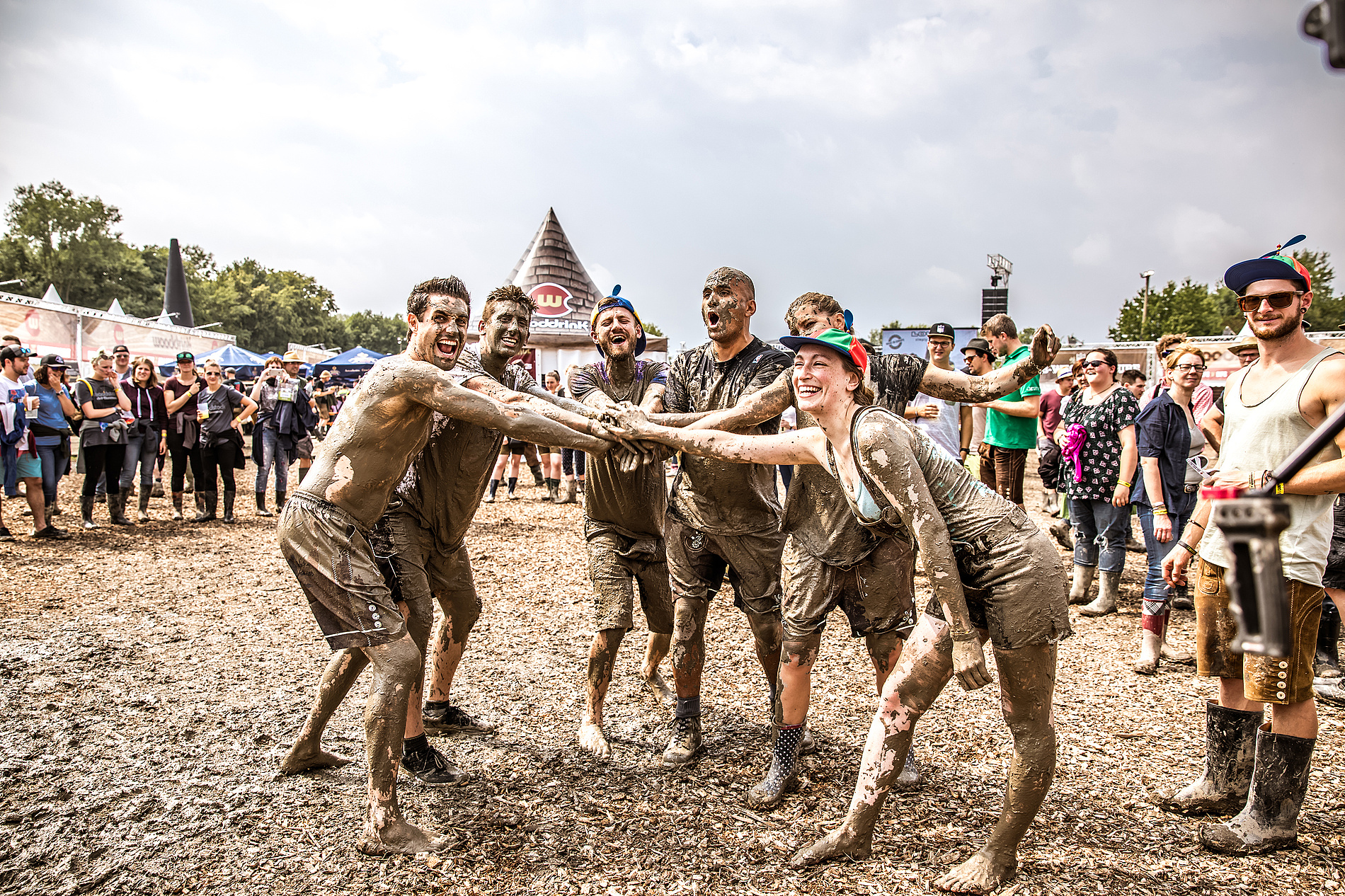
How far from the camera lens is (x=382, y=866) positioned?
2832 millimetres

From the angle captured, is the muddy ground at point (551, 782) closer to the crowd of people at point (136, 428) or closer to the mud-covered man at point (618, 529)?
the mud-covered man at point (618, 529)

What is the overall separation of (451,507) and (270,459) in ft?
30.8

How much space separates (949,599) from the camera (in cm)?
248

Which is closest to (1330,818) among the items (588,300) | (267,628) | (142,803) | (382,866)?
(382,866)

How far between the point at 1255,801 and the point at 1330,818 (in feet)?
1.67

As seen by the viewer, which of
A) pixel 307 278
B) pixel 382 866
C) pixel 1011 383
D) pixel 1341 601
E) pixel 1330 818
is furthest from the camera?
pixel 307 278

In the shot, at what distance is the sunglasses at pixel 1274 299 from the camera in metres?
2.93

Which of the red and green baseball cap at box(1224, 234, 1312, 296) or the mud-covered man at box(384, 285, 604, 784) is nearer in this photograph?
the red and green baseball cap at box(1224, 234, 1312, 296)

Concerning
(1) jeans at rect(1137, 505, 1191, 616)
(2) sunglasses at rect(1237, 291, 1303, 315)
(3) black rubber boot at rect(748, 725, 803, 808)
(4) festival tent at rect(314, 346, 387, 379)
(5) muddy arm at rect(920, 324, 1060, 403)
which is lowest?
(3) black rubber boot at rect(748, 725, 803, 808)

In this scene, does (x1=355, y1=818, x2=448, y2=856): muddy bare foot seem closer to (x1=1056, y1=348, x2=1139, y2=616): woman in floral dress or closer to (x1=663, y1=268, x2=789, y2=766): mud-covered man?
(x1=663, y1=268, x2=789, y2=766): mud-covered man

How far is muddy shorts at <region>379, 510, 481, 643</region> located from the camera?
11.5 feet

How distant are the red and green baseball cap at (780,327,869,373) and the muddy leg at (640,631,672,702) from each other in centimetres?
234

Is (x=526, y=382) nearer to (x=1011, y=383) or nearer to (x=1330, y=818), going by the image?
(x=1011, y=383)

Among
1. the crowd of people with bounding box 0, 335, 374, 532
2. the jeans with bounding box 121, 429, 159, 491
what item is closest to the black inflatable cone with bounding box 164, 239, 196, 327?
the crowd of people with bounding box 0, 335, 374, 532
